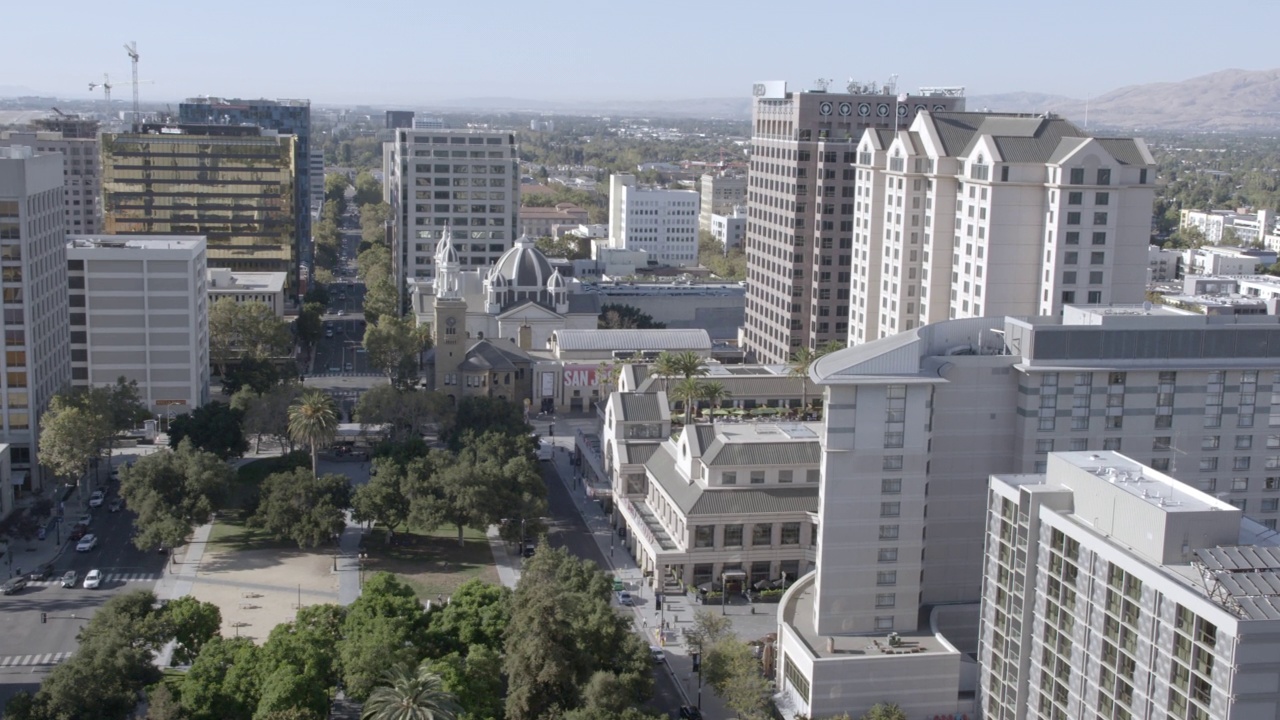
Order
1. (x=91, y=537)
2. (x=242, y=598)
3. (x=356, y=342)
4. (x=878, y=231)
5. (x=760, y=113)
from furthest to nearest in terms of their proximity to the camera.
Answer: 1. (x=356, y=342)
2. (x=760, y=113)
3. (x=878, y=231)
4. (x=91, y=537)
5. (x=242, y=598)

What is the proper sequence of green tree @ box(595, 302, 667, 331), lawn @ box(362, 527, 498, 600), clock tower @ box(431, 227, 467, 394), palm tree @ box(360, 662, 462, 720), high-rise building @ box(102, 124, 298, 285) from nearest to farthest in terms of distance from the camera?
1. palm tree @ box(360, 662, 462, 720)
2. lawn @ box(362, 527, 498, 600)
3. clock tower @ box(431, 227, 467, 394)
4. green tree @ box(595, 302, 667, 331)
5. high-rise building @ box(102, 124, 298, 285)

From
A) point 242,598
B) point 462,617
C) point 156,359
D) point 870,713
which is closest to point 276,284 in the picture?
point 156,359

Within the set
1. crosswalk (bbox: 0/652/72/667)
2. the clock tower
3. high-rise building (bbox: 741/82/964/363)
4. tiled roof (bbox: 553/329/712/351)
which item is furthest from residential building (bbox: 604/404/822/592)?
tiled roof (bbox: 553/329/712/351)

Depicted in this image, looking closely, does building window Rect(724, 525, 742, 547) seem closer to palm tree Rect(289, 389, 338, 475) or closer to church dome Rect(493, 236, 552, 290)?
palm tree Rect(289, 389, 338, 475)

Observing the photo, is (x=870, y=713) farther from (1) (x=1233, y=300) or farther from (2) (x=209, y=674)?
(1) (x=1233, y=300)

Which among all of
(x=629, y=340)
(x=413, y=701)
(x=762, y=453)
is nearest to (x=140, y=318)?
(x=629, y=340)

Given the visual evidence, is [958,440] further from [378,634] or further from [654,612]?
[378,634]
